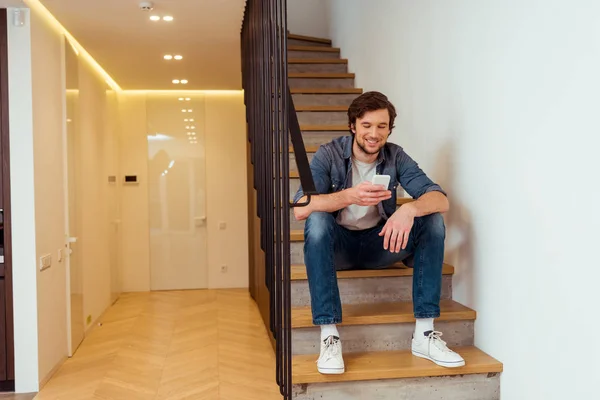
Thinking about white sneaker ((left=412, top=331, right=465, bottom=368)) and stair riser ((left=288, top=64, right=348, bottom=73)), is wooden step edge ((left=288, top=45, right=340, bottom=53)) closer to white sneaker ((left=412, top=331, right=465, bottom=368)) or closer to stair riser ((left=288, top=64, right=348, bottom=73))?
stair riser ((left=288, top=64, right=348, bottom=73))

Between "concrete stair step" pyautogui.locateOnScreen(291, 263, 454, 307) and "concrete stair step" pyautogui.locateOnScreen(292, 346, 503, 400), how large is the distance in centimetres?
41

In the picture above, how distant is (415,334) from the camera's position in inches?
89.7

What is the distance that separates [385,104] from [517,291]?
0.91m

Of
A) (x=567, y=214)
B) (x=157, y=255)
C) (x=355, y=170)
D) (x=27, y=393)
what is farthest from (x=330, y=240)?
(x=157, y=255)

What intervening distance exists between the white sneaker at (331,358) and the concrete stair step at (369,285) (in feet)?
1.49

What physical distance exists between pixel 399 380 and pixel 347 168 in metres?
0.91

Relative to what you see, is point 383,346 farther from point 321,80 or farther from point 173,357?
point 321,80

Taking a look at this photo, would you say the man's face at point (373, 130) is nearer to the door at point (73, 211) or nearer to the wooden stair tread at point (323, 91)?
the wooden stair tread at point (323, 91)

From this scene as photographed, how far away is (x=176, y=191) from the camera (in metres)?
6.88

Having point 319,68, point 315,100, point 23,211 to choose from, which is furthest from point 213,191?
point 23,211

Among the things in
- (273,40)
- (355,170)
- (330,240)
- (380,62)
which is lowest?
(330,240)

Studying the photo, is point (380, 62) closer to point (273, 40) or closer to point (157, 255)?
point (273, 40)

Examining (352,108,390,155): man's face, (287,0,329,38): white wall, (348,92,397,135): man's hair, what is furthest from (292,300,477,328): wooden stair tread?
(287,0,329,38): white wall

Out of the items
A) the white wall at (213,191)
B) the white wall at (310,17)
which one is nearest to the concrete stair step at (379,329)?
the white wall at (213,191)
